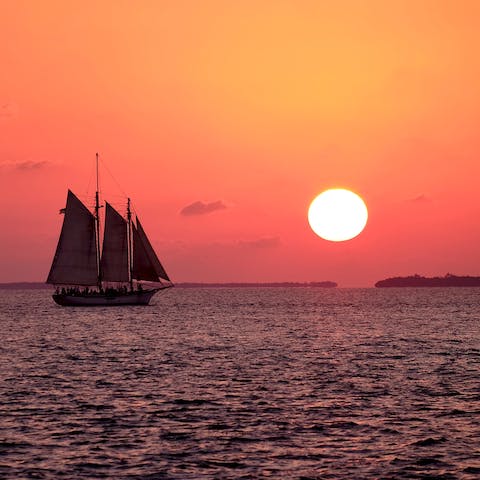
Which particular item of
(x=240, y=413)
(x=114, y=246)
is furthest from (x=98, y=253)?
(x=240, y=413)

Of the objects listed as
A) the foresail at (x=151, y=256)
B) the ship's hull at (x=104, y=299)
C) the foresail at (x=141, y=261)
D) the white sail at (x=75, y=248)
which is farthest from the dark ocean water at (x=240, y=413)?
the ship's hull at (x=104, y=299)

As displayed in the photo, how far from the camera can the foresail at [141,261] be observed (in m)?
143

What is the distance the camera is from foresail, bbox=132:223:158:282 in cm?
14275

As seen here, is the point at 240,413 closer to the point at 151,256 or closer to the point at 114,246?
the point at 151,256

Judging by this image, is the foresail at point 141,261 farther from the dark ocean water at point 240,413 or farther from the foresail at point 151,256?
the dark ocean water at point 240,413

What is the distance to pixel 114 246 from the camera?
14662 cm

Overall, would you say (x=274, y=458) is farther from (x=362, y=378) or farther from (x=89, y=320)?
(x=89, y=320)

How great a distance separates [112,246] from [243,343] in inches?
2733

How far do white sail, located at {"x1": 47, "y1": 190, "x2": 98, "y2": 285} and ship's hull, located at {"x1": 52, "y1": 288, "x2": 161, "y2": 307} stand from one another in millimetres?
9531

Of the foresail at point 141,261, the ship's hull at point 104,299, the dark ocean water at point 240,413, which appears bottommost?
the dark ocean water at point 240,413

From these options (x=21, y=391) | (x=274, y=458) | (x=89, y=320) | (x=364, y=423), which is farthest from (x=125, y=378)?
(x=89, y=320)

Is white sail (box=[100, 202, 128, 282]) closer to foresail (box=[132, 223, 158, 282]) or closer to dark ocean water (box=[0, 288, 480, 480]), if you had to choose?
foresail (box=[132, 223, 158, 282])

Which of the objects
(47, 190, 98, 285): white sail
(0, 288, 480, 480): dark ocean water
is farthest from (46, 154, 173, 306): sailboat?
(0, 288, 480, 480): dark ocean water

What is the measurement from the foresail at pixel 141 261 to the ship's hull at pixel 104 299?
12.8 metres
